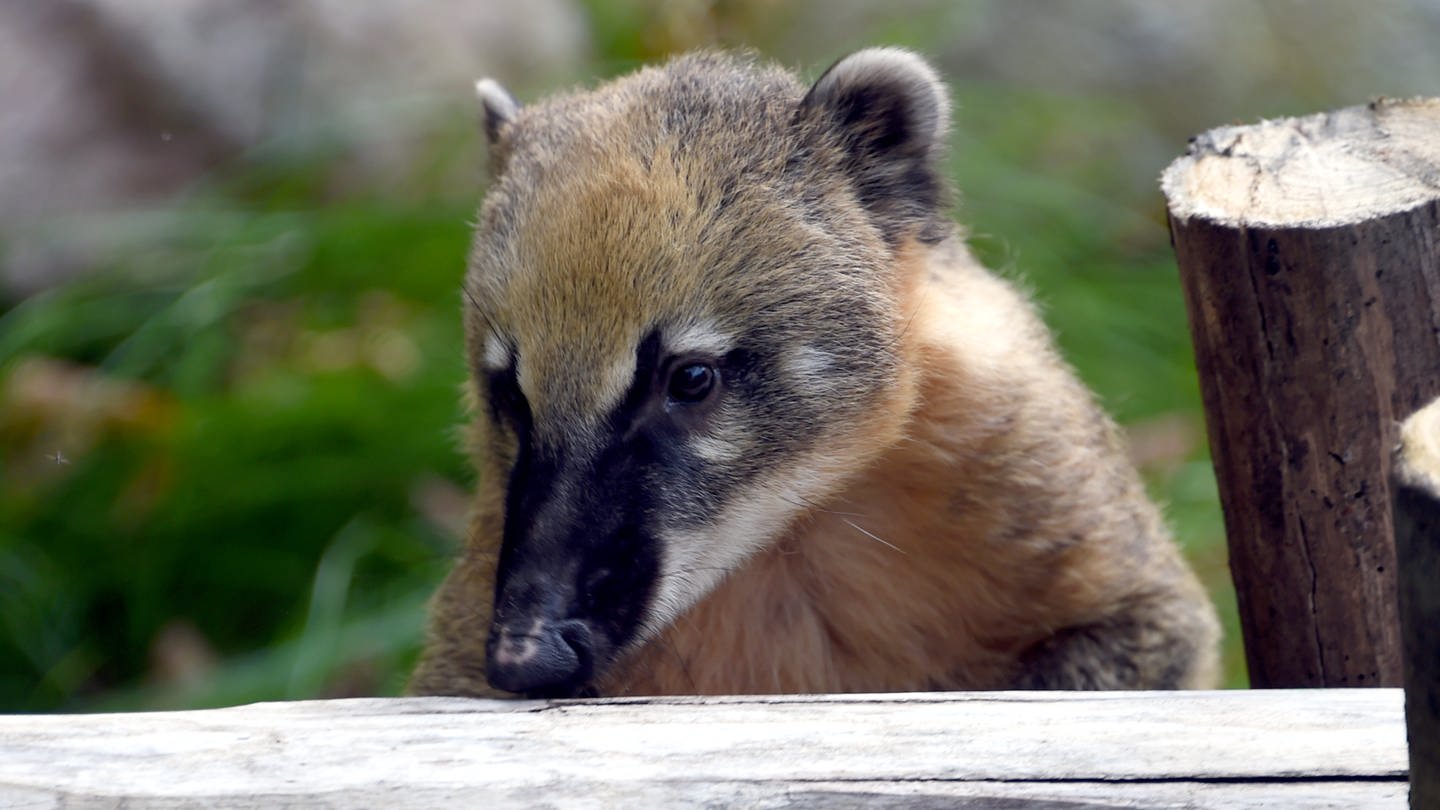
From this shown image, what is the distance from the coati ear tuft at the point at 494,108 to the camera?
11.7 ft

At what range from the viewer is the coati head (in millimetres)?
2551

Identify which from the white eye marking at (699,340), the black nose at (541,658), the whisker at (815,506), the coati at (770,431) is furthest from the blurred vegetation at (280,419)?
the black nose at (541,658)

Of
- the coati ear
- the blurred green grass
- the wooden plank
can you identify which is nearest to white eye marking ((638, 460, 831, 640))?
the wooden plank

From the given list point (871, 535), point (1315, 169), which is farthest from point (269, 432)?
point (1315, 169)

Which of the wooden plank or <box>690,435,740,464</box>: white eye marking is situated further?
<box>690,435,740,464</box>: white eye marking

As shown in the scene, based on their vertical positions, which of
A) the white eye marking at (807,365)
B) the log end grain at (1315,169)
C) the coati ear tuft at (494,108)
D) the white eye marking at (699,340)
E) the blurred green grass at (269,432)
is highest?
the coati ear tuft at (494,108)

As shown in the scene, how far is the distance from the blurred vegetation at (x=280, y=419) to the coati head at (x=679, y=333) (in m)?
1.98

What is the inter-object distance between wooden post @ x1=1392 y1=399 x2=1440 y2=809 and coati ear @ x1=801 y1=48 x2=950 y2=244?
1.63 metres

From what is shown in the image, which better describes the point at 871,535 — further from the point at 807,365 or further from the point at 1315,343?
the point at 1315,343

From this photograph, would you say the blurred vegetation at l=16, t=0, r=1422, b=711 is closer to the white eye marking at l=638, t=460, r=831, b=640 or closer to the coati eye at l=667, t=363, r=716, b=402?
the white eye marking at l=638, t=460, r=831, b=640

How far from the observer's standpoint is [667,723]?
2096 mm

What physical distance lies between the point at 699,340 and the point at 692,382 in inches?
3.2

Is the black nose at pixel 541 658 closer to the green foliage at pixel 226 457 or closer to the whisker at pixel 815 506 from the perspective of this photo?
the whisker at pixel 815 506

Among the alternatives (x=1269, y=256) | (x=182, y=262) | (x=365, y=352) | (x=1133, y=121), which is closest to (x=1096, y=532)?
(x=1269, y=256)
